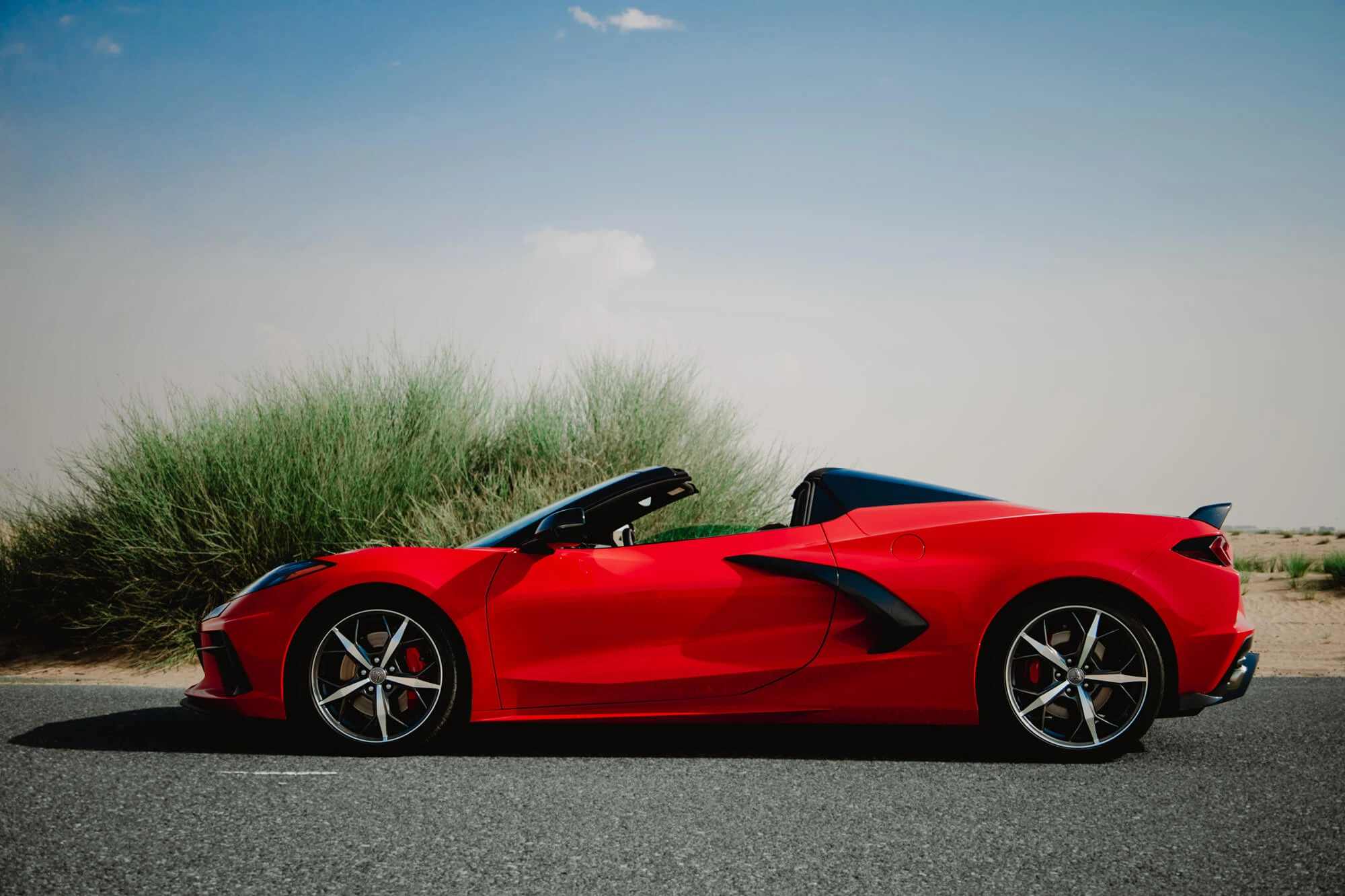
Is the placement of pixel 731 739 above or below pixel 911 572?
below

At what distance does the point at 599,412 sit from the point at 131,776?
31.9 ft

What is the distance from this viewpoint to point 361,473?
11.5 metres

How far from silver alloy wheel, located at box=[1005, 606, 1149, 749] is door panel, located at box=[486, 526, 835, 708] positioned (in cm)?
90

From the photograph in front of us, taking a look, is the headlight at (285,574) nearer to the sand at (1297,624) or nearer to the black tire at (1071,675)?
the black tire at (1071,675)

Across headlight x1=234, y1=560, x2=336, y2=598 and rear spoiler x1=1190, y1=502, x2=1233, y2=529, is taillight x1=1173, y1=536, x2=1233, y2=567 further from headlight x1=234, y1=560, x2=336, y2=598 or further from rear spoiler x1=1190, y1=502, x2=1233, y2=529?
headlight x1=234, y1=560, x2=336, y2=598

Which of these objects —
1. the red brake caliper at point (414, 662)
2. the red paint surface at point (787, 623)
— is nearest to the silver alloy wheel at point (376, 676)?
the red brake caliper at point (414, 662)

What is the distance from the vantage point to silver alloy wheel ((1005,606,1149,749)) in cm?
421

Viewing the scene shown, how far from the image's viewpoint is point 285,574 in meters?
4.52

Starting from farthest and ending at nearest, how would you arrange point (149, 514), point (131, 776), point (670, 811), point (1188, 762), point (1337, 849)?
point (149, 514) < point (1188, 762) < point (131, 776) < point (670, 811) < point (1337, 849)

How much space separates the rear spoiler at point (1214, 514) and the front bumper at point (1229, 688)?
1.69 ft

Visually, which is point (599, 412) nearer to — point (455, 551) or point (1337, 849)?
point (455, 551)

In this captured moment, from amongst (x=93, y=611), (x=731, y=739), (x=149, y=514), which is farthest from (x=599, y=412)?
(x=731, y=739)

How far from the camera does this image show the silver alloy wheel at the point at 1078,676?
13.8 ft

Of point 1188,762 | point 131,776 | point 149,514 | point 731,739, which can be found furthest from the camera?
point 149,514
